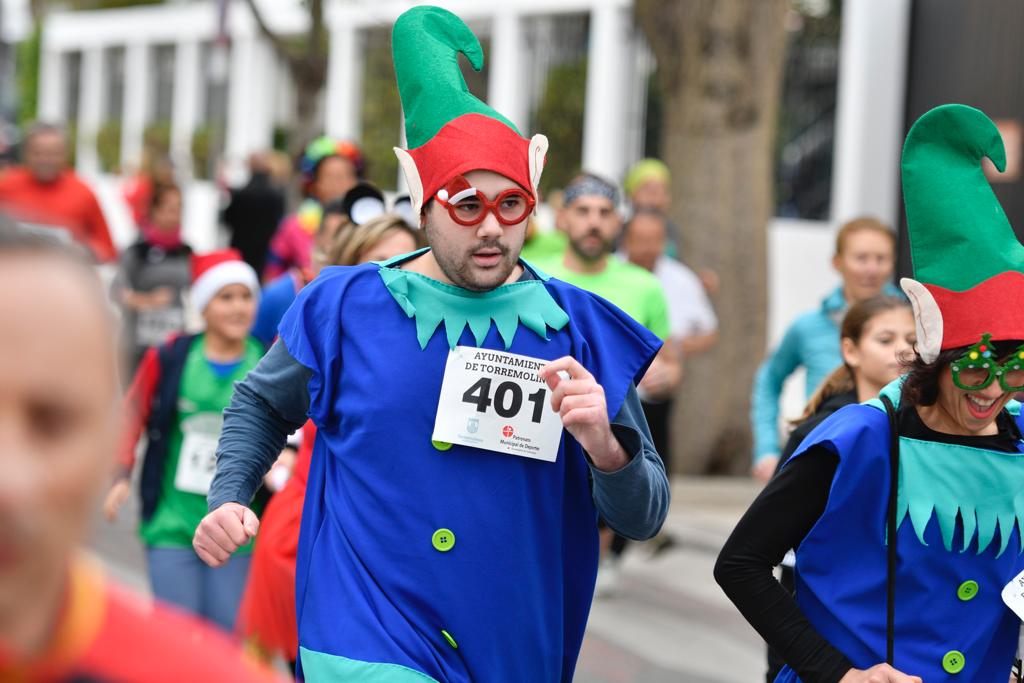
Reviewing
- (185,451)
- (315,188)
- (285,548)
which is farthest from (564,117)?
(285,548)

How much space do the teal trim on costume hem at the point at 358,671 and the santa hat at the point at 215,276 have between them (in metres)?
3.10

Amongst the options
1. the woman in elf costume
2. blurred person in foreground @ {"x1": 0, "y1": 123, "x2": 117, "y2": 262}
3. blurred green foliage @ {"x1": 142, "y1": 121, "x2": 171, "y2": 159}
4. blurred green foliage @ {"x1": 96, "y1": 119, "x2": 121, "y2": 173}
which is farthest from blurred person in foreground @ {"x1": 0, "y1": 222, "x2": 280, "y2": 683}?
blurred green foliage @ {"x1": 96, "y1": 119, "x2": 121, "y2": 173}

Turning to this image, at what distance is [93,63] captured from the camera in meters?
34.0

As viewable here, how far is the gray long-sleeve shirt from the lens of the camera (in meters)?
3.45

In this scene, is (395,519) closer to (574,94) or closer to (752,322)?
(752,322)

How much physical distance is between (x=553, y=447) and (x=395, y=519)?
14.6 inches

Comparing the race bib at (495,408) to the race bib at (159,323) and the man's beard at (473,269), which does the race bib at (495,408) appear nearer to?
the man's beard at (473,269)

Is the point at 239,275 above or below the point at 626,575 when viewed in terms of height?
above

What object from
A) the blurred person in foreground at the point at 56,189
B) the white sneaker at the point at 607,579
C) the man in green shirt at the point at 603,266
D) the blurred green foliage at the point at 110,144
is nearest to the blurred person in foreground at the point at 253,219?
the blurred person in foreground at the point at 56,189

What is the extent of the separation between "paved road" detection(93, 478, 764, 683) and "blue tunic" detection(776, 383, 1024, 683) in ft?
12.1

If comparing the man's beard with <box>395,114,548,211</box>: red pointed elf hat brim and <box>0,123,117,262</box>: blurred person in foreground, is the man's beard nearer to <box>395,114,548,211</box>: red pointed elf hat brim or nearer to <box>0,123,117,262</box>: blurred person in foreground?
<box>395,114,548,211</box>: red pointed elf hat brim

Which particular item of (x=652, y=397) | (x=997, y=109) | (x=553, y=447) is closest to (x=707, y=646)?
(x=652, y=397)

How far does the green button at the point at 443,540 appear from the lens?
11.4 feet

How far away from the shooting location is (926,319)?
138 inches
